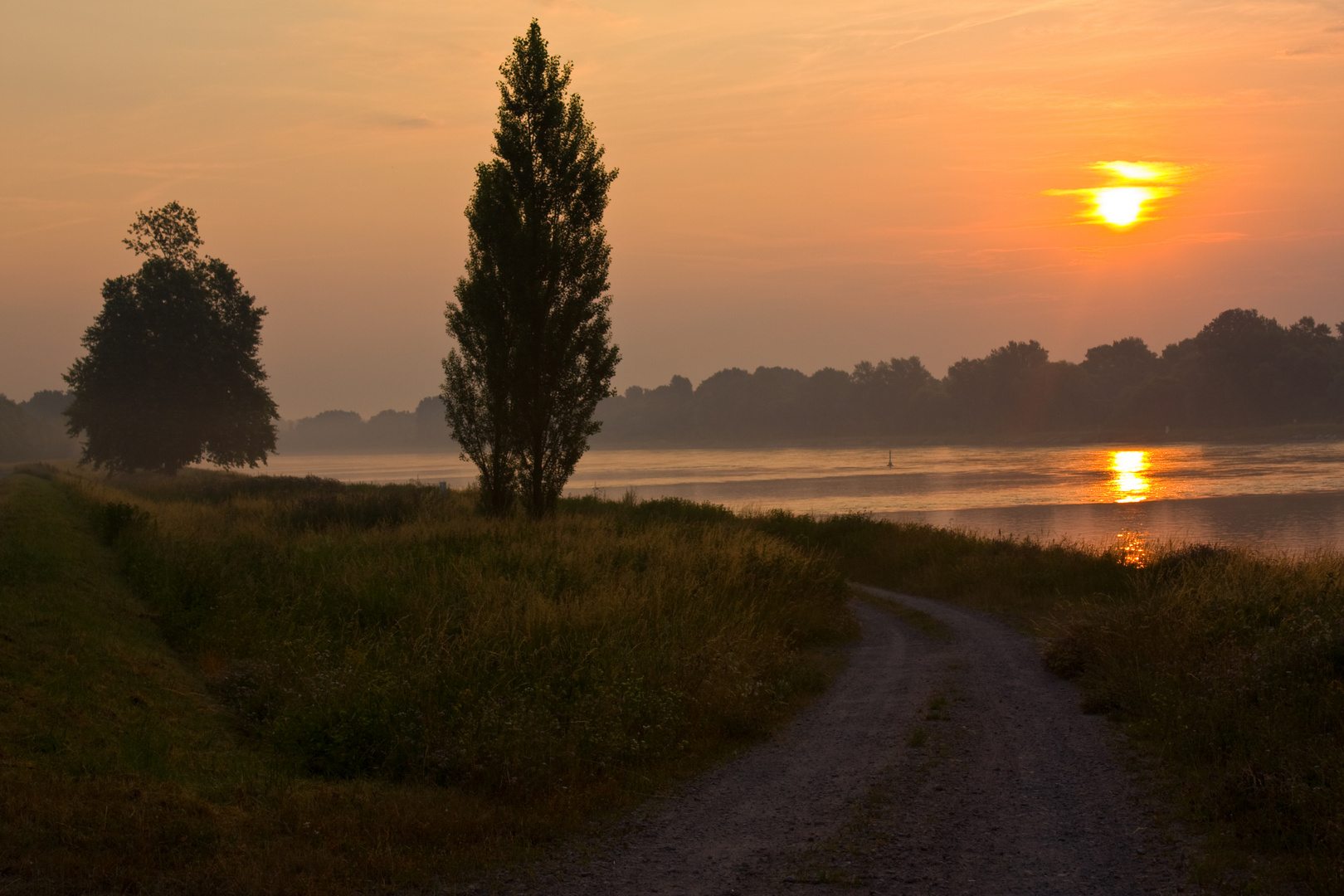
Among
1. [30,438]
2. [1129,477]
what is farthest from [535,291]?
[30,438]

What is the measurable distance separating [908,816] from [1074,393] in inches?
Result: 5772

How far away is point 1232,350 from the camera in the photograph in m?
120

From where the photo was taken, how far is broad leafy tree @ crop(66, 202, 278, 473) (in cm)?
5112

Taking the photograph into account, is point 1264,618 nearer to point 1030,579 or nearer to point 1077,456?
point 1030,579

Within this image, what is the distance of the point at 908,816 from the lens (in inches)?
307

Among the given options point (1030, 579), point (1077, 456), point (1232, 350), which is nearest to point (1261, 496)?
point (1030, 579)

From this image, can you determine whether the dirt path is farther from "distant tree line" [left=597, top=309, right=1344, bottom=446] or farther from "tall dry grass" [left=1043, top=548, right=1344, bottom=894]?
"distant tree line" [left=597, top=309, right=1344, bottom=446]

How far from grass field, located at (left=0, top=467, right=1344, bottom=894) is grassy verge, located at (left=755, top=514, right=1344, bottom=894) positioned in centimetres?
3

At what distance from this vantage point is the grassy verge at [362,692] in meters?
6.50

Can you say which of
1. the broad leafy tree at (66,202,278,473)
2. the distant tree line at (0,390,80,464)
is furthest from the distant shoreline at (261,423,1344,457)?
the broad leafy tree at (66,202,278,473)

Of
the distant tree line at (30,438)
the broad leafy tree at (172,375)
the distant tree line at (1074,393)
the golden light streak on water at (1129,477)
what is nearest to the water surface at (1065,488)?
the golden light streak on water at (1129,477)

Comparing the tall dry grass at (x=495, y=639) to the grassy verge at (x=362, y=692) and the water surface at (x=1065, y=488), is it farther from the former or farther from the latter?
the water surface at (x=1065, y=488)

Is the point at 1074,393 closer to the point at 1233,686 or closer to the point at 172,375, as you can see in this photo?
the point at 172,375

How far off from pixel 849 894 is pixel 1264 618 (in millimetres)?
9058
